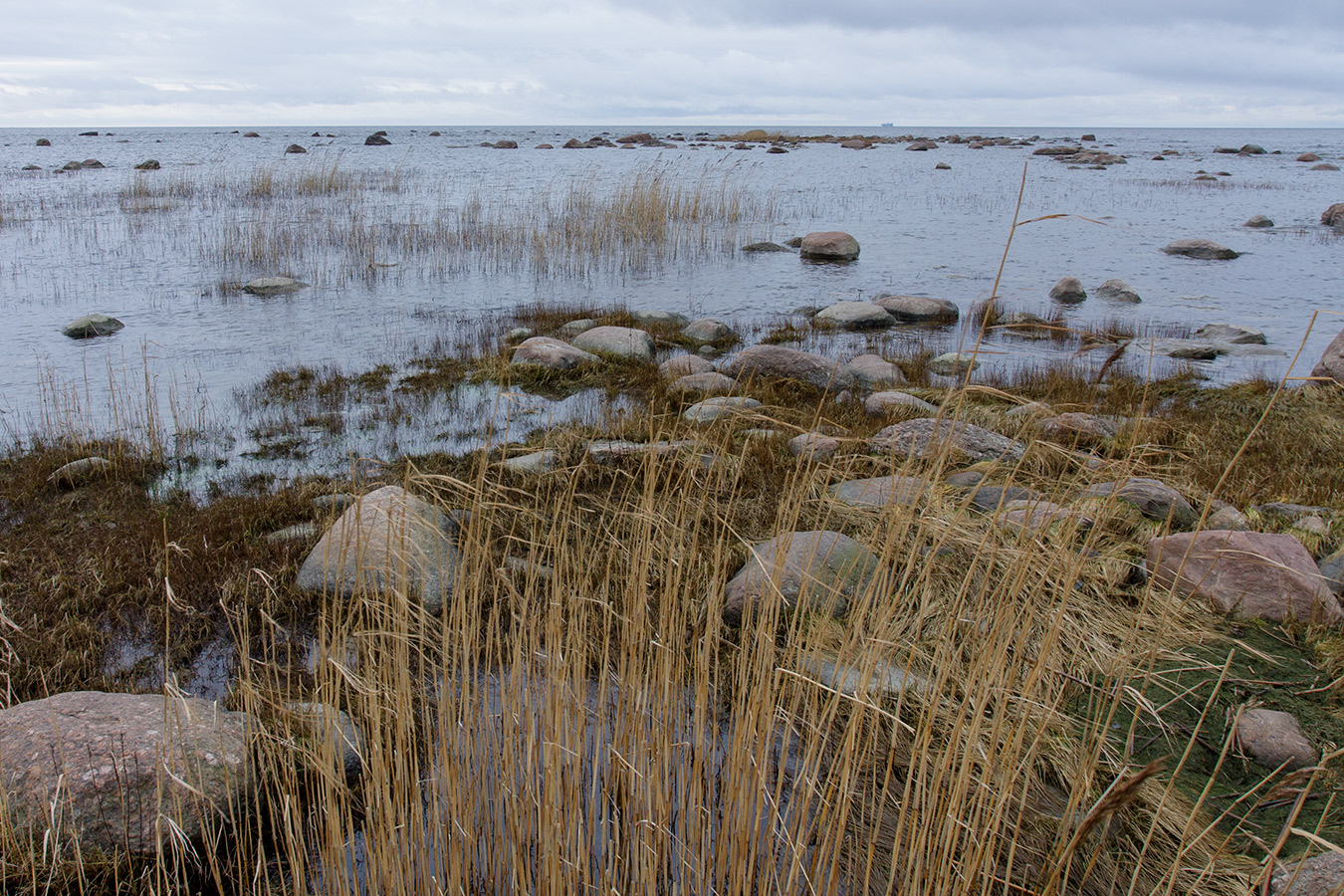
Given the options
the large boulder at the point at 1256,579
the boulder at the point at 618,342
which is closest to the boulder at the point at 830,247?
the boulder at the point at 618,342

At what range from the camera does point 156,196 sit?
22484 mm

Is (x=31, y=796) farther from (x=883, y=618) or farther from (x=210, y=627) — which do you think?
(x=883, y=618)

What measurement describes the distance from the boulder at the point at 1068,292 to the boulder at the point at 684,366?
772cm

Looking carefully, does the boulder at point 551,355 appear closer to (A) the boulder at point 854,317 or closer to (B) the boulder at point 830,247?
(A) the boulder at point 854,317

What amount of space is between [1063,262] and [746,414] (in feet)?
54.4

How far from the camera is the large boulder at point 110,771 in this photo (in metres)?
2.68

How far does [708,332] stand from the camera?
10930 millimetres

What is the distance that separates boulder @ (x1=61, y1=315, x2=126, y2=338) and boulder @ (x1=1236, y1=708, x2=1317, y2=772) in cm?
1201

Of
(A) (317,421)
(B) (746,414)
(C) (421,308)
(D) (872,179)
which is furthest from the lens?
(D) (872,179)

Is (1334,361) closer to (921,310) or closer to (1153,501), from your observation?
(1153,501)

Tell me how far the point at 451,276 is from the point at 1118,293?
1132 cm

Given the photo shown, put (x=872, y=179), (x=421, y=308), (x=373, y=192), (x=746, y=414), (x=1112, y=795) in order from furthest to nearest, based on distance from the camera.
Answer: (x=872, y=179) < (x=373, y=192) < (x=421, y=308) < (x=746, y=414) < (x=1112, y=795)

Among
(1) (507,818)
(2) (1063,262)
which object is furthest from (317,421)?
(2) (1063,262)

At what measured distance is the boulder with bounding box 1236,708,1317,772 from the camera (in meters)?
3.19
